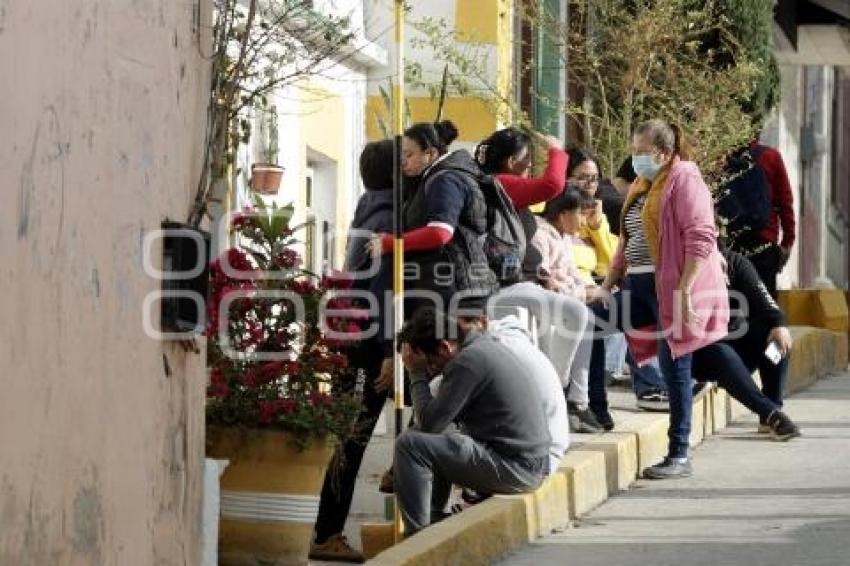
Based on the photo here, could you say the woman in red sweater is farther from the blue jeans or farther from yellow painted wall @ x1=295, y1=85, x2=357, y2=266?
yellow painted wall @ x1=295, y1=85, x2=357, y2=266

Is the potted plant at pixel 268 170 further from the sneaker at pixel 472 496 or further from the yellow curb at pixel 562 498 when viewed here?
the sneaker at pixel 472 496

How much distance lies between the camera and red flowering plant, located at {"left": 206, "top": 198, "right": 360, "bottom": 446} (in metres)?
9.79

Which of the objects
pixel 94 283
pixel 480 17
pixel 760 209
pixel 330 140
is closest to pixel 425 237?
pixel 94 283

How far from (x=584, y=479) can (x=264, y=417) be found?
2690 millimetres

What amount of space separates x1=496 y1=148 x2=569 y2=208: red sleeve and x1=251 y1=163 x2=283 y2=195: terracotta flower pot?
3811 millimetres

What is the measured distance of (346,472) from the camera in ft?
36.7

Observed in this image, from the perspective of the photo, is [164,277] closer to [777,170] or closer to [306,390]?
[306,390]

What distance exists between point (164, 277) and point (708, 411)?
8.76 meters

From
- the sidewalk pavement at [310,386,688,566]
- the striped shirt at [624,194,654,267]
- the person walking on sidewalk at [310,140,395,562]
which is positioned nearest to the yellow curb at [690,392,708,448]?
the sidewalk pavement at [310,386,688,566]

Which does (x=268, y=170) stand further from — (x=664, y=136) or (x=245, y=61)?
(x=245, y=61)

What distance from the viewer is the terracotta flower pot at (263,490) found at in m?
9.80

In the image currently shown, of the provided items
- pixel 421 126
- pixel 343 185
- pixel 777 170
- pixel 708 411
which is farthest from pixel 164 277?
pixel 343 185

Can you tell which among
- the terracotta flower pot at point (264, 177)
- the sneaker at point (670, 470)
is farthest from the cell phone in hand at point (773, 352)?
the terracotta flower pot at point (264, 177)

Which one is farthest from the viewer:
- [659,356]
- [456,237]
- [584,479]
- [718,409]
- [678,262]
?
[718,409]
